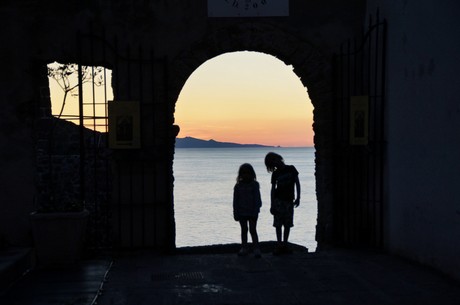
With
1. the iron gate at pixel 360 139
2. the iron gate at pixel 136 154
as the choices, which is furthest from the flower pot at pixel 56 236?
the iron gate at pixel 360 139

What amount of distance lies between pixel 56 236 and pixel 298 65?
12.8 feet

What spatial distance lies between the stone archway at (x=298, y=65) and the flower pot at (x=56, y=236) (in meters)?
2.11

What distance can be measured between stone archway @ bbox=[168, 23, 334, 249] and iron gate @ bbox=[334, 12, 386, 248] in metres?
0.13

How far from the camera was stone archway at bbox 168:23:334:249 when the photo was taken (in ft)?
25.4

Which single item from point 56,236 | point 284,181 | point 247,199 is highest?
point 284,181

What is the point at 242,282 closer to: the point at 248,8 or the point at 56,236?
the point at 56,236

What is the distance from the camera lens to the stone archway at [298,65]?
7734mm

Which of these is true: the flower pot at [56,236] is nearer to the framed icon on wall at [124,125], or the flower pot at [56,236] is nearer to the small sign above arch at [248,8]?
the framed icon on wall at [124,125]

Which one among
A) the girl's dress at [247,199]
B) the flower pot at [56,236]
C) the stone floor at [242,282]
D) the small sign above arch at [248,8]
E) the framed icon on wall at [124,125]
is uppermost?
the small sign above arch at [248,8]

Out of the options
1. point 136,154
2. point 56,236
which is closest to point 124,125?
point 136,154

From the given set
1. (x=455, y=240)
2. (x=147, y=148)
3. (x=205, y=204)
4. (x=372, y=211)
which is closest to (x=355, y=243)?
(x=372, y=211)

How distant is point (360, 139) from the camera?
25.3 ft

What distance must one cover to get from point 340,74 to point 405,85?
1.17 meters

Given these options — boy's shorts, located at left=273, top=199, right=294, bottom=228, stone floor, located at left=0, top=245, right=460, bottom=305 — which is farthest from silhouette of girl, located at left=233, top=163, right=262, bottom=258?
stone floor, located at left=0, top=245, right=460, bottom=305
